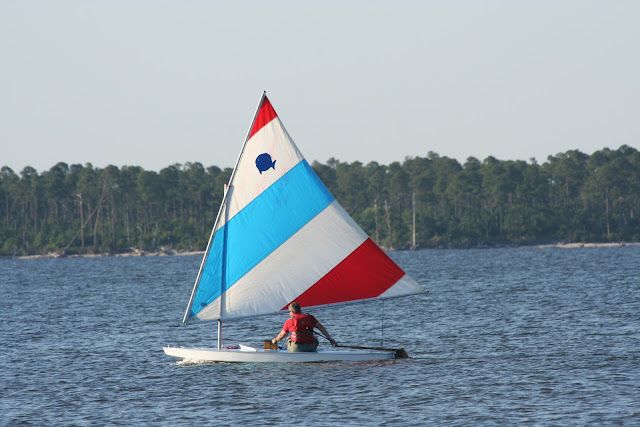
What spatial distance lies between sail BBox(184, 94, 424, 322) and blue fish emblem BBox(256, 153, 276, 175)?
3 cm

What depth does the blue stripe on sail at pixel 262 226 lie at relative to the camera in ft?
87.9

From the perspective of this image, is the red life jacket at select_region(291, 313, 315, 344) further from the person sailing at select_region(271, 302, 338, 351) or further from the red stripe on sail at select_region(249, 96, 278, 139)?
the red stripe on sail at select_region(249, 96, 278, 139)

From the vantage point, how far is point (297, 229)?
27172 mm

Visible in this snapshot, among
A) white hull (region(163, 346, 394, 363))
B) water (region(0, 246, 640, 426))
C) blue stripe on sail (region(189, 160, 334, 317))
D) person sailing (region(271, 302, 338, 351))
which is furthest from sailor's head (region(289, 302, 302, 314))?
blue stripe on sail (region(189, 160, 334, 317))

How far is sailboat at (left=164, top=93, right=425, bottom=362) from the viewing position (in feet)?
87.4

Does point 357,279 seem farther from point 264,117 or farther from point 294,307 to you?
point 264,117

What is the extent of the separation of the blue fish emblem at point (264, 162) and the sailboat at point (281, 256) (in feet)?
0.09

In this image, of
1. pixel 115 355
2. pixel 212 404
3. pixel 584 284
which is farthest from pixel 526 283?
pixel 212 404

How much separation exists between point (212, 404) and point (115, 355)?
10307 mm

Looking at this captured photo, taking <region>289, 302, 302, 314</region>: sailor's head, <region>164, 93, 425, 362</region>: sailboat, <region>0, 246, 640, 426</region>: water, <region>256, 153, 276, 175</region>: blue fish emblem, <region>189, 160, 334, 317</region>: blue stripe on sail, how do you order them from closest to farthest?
Result: <region>0, 246, 640, 426</region>: water < <region>289, 302, 302, 314</region>: sailor's head < <region>256, 153, 276, 175</region>: blue fish emblem < <region>164, 93, 425, 362</region>: sailboat < <region>189, 160, 334, 317</region>: blue stripe on sail

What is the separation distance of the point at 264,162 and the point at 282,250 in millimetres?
2635

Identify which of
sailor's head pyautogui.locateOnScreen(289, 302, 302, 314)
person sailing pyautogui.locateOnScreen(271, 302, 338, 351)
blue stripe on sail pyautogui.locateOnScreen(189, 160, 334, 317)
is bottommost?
person sailing pyautogui.locateOnScreen(271, 302, 338, 351)

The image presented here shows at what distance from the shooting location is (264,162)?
1046 inches

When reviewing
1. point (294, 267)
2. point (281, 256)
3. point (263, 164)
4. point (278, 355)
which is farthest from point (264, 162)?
point (278, 355)
